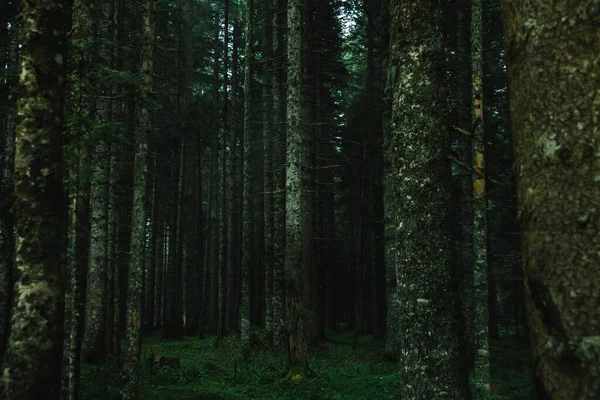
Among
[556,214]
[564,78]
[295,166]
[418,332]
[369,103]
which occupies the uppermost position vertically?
[369,103]

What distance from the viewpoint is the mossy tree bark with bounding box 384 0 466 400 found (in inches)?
174

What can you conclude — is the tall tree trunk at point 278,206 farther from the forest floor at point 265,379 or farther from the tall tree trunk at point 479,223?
the tall tree trunk at point 479,223

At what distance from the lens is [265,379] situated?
547 inches

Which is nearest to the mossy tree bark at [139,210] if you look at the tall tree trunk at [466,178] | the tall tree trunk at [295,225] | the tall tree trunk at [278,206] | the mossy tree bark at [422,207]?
the tall tree trunk at [295,225]

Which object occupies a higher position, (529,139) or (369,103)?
(369,103)

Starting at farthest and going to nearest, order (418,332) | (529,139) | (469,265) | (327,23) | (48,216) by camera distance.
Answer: (327,23)
(469,265)
(48,216)
(418,332)
(529,139)

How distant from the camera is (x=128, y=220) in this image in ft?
108

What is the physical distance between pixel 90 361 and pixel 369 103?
1821cm

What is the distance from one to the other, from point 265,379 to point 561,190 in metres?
13.3

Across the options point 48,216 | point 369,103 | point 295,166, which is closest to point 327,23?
point 369,103

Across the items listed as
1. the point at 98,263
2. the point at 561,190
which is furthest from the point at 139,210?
the point at 561,190

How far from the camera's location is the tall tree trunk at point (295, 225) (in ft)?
44.3

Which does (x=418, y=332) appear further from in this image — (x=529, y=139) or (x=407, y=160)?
(x=529, y=139)

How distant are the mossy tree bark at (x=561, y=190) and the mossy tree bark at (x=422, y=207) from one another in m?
2.61
